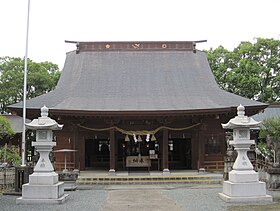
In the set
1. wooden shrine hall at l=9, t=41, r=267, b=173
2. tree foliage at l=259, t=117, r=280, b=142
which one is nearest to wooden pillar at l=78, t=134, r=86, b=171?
wooden shrine hall at l=9, t=41, r=267, b=173

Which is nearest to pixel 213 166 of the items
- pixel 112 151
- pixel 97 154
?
pixel 112 151

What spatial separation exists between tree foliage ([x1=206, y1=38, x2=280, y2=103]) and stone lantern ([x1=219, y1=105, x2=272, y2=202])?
831 inches

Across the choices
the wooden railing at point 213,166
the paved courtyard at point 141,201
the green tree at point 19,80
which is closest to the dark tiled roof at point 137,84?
the wooden railing at point 213,166

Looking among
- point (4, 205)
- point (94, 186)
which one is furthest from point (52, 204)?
point (94, 186)

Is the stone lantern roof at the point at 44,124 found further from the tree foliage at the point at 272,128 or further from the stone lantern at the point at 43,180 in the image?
the tree foliage at the point at 272,128

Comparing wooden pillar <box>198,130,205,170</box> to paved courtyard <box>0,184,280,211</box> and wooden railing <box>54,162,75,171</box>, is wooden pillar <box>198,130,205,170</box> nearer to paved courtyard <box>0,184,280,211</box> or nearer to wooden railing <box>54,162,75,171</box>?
paved courtyard <box>0,184,280,211</box>

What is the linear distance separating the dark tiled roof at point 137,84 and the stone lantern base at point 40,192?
→ 6897mm

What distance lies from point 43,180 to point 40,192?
0.35m

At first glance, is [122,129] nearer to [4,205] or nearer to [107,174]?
[107,174]

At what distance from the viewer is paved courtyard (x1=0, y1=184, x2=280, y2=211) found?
9648 mm

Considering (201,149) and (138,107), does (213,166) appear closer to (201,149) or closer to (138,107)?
(201,149)

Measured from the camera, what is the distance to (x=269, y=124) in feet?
58.5

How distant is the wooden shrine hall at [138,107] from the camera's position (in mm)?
18000

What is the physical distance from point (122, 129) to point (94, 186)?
13.3 feet
